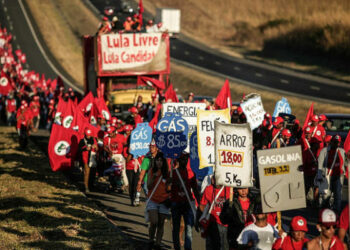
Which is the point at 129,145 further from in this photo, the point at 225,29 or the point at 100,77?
the point at 225,29

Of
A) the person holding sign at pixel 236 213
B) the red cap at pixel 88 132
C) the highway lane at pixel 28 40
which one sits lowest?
the person holding sign at pixel 236 213

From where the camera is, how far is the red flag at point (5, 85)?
34531 mm

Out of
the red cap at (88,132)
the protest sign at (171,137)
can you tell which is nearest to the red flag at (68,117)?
the red cap at (88,132)

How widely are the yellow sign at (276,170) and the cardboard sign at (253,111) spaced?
29.6 feet

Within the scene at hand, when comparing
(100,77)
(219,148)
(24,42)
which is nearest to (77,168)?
(100,77)

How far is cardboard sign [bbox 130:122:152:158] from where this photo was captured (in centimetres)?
1532

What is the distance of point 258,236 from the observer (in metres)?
8.41

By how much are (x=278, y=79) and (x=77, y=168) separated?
76.3ft

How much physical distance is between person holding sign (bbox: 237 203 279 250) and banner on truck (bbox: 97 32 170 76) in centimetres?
1655

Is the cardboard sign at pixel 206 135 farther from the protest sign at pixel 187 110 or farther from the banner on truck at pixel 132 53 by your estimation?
the banner on truck at pixel 132 53

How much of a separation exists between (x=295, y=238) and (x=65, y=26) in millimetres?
59594

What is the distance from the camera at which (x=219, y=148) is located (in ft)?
33.3

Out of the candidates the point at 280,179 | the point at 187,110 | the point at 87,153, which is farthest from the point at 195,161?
the point at 87,153

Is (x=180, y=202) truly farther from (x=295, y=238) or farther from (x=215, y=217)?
(x=295, y=238)
